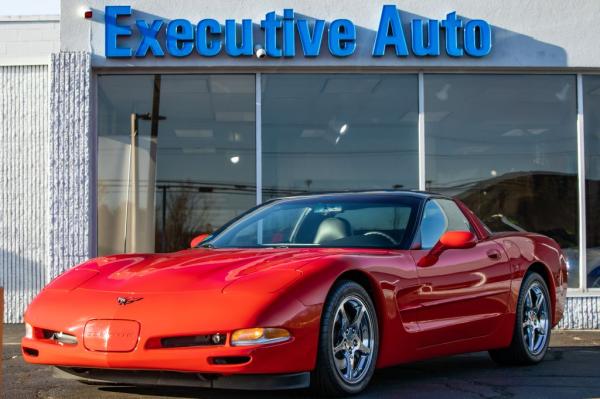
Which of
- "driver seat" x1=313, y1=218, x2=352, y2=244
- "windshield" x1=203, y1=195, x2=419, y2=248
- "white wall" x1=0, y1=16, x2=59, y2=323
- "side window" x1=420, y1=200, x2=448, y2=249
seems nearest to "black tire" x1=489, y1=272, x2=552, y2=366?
"side window" x1=420, y1=200, x2=448, y2=249

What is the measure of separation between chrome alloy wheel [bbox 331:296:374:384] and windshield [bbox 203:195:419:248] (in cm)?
81

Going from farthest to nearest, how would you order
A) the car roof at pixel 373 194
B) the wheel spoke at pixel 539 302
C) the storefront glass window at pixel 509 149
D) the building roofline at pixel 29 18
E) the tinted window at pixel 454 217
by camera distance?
the building roofline at pixel 29 18, the storefront glass window at pixel 509 149, the wheel spoke at pixel 539 302, the tinted window at pixel 454 217, the car roof at pixel 373 194

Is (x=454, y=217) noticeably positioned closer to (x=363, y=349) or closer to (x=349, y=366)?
(x=363, y=349)

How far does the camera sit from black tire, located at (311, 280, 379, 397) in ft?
16.5

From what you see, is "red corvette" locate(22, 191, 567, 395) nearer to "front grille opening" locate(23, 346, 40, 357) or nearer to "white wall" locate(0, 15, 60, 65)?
"front grille opening" locate(23, 346, 40, 357)

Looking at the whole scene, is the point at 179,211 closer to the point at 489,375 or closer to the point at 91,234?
the point at 91,234

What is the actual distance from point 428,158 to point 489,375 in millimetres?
5084

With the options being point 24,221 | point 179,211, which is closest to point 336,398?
point 179,211

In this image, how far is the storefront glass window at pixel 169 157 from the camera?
1129cm

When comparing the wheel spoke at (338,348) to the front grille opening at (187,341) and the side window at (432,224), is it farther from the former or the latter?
the side window at (432,224)

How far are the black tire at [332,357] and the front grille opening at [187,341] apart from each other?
0.54m

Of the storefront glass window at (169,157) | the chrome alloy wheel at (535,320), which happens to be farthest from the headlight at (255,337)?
the storefront glass window at (169,157)

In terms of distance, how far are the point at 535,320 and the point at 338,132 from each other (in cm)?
455

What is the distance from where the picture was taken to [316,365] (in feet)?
16.4
